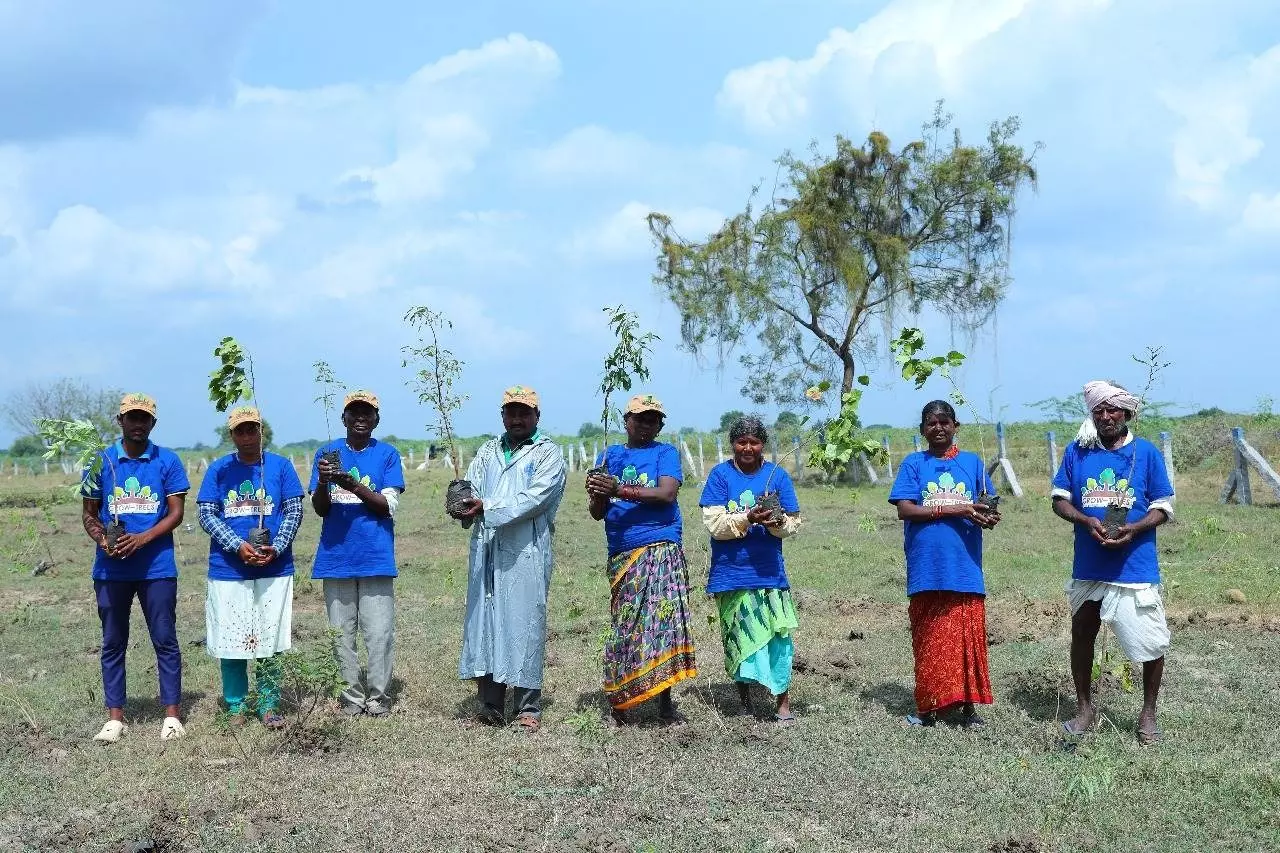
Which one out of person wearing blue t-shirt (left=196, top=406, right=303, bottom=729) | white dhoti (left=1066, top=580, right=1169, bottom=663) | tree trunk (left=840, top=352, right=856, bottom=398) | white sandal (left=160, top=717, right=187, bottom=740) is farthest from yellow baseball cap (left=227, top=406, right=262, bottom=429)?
tree trunk (left=840, top=352, right=856, bottom=398)

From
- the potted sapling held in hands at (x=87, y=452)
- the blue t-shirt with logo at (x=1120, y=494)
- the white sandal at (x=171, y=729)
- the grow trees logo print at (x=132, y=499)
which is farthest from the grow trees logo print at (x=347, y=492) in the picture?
the blue t-shirt with logo at (x=1120, y=494)

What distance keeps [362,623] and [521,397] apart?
1622 millimetres

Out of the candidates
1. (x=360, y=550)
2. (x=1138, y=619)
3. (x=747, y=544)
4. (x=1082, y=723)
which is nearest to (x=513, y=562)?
(x=360, y=550)

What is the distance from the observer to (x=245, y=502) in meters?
6.32

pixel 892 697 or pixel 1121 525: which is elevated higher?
pixel 1121 525

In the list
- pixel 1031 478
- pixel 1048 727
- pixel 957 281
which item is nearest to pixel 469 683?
pixel 1048 727

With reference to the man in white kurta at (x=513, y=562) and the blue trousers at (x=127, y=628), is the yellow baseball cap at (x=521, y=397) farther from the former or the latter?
the blue trousers at (x=127, y=628)

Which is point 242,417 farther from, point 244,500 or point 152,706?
point 152,706

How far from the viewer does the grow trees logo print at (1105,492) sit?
5656 mm

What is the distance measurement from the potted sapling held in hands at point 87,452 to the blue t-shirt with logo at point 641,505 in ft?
8.74

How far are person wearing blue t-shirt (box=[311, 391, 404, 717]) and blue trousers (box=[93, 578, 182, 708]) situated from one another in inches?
32.4

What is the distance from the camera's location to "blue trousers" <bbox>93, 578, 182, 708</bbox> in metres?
6.21

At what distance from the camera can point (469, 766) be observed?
552 cm

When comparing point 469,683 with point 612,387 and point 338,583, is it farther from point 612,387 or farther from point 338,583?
point 612,387
